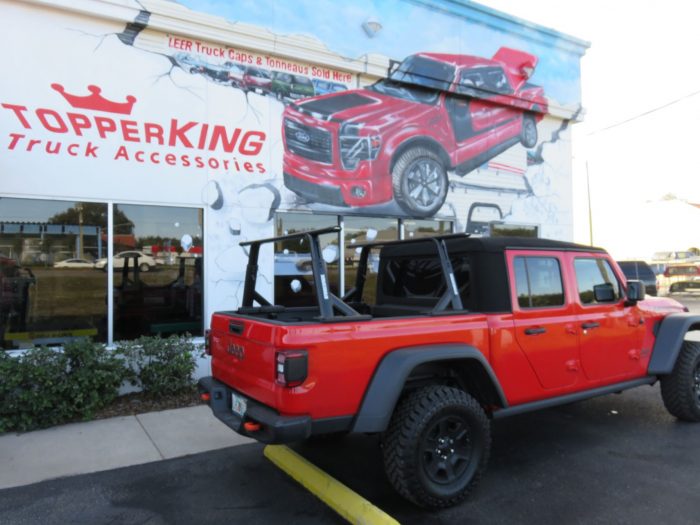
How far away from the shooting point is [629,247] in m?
37.0

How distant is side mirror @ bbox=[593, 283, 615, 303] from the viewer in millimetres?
4652

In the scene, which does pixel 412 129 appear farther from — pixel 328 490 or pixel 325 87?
pixel 328 490

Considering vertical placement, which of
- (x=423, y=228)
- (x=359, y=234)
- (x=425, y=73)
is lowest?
(x=359, y=234)

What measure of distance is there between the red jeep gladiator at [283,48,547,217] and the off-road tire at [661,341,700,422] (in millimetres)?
4784

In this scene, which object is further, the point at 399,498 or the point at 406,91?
the point at 406,91

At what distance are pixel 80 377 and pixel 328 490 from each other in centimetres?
320

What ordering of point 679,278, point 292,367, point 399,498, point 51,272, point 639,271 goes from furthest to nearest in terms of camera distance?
point 679,278 < point 639,271 < point 51,272 < point 399,498 < point 292,367

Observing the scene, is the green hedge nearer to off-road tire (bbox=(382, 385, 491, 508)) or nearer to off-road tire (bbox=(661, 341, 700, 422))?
off-road tire (bbox=(382, 385, 491, 508))

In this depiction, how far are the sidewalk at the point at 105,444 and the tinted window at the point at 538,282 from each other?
9.61 feet

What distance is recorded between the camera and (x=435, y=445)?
3.53 m

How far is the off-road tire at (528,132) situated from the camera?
10672 millimetres

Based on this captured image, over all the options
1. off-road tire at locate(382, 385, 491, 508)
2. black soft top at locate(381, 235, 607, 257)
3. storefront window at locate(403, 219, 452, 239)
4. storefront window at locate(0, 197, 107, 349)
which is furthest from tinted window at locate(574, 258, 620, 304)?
storefront window at locate(0, 197, 107, 349)

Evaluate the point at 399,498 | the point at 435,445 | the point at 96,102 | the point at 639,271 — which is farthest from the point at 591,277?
the point at 639,271

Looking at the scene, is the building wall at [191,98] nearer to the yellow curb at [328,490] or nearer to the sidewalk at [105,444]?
the sidewalk at [105,444]
